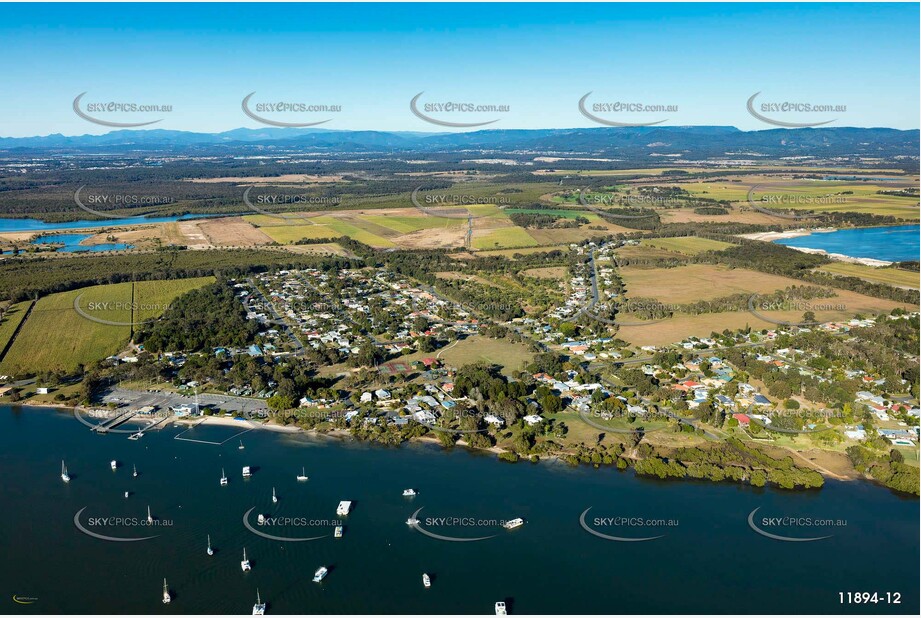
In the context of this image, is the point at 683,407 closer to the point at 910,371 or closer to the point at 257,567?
the point at 910,371

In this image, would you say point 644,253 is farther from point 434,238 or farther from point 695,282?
point 434,238

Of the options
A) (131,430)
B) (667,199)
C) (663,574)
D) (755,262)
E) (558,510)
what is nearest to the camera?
(663,574)

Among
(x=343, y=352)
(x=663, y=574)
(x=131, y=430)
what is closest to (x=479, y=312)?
(x=343, y=352)

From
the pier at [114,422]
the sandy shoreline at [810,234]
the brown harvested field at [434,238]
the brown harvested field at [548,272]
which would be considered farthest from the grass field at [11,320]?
the sandy shoreline at [810,234]

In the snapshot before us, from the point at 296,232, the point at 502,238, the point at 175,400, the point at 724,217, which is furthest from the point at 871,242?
the point at 175,400

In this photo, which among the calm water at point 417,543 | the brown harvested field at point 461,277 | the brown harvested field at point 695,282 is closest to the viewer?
the calm water at point 417,543

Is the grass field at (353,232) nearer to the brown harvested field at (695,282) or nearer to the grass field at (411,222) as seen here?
the grass field at (411,222)

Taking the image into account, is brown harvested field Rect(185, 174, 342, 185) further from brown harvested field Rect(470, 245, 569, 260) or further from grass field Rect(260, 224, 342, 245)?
brown harvested field Rect(470, 245, 569, 260)
